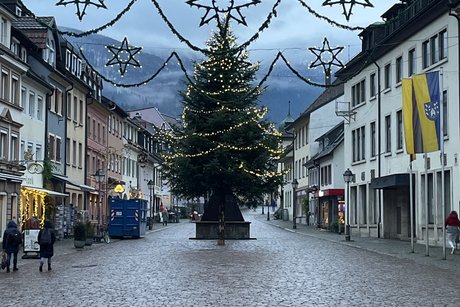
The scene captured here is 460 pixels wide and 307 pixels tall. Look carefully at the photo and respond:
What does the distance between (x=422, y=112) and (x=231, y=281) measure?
41.1 ft

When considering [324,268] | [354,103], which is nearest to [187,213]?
[354,103]

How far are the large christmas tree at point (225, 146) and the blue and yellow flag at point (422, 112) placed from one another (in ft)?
58.5

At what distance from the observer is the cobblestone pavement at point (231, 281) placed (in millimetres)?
15648

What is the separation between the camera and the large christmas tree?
4731 centimetres

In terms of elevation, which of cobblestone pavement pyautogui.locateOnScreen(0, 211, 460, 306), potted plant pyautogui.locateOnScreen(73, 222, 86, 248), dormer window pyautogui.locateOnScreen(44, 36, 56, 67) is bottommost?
cobblestone pavement pyautogui.locateOnScreen(0, 211, 460, 306)

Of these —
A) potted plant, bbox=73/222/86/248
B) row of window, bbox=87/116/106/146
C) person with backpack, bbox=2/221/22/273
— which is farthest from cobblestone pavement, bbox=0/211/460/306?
row of window, bbox=87/116/106/146

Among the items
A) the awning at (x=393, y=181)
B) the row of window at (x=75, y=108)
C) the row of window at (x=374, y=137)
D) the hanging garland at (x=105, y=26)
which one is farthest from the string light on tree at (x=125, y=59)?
the row of window at (x=75, y=108)

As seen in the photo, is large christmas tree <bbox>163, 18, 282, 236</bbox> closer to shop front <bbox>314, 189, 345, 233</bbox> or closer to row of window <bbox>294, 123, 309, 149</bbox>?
shop front <bbox>314, 189, 345, 233</bbox>

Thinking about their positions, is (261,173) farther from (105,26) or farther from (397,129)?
(105,26)

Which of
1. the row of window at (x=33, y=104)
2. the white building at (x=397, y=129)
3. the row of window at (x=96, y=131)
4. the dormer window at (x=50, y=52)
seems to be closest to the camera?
the white building at (x=397, y=129)

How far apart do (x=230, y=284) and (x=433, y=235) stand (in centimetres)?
2187

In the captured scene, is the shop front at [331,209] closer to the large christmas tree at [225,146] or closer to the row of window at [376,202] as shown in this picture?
the row of window at [376,202]

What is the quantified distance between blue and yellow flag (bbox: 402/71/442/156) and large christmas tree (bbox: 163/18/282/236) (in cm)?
1784

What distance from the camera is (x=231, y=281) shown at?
63.9ft
